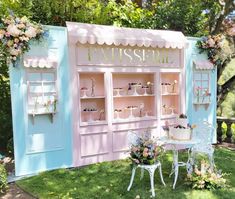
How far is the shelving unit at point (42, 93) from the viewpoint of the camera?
197 inches

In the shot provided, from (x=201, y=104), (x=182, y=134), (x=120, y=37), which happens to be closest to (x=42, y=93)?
(x=120, y=37)

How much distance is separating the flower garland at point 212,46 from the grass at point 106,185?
2690mm

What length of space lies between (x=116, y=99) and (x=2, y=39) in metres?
2.75

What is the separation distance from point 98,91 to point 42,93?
4.63 feet

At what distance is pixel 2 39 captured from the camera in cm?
474

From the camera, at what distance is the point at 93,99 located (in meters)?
6.16

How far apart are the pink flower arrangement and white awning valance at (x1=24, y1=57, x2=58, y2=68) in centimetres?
17

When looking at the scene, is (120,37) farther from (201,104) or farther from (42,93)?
(201,104)

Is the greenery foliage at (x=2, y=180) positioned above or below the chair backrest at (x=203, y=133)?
below

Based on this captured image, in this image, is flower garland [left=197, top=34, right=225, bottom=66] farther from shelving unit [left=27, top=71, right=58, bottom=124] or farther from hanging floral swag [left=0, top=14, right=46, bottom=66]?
hanging floral swag [left=0, top=14, right=46, bottom=66]

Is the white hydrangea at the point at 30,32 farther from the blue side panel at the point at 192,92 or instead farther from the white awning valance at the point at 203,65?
the white awning valance at the point at 203,65

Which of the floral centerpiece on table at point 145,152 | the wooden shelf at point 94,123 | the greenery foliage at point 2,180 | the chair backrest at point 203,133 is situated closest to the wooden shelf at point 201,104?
the chair backrest at point 203,133

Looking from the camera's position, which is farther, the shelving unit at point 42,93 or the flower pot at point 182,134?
the shelving unit at point 42,93

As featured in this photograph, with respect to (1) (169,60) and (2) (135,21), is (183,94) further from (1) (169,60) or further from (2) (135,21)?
(2) (135,21)
